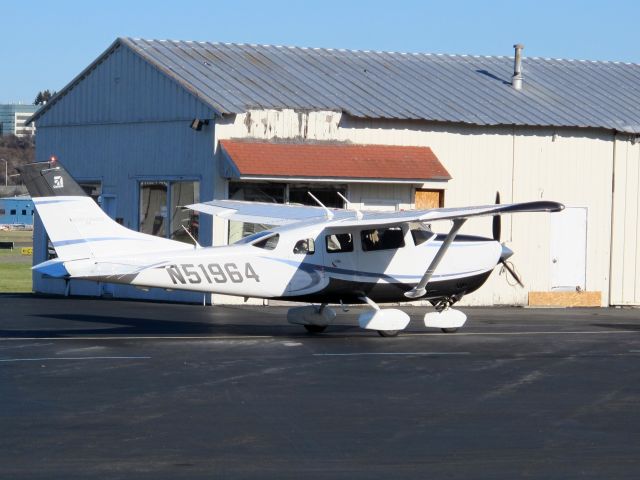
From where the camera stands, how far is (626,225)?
3130 cm

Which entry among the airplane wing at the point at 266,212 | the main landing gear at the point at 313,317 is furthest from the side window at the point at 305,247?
the airplane wing at the point at 266,212

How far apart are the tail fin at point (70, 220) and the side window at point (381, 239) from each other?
391 centimetres

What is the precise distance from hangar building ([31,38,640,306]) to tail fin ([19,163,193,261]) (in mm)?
8073

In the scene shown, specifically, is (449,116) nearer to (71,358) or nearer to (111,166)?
(111,166)

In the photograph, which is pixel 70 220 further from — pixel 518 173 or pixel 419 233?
pixel 518 173

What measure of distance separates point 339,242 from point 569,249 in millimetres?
12404

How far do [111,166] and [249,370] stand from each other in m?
16.0

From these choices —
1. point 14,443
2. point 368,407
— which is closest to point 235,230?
point 368,407

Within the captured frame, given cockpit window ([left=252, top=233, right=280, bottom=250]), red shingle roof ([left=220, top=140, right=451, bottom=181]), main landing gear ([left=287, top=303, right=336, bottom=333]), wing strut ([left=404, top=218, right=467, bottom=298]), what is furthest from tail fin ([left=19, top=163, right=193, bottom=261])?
red shingle roof ([left=220, top=140, right=451, bottom=181])

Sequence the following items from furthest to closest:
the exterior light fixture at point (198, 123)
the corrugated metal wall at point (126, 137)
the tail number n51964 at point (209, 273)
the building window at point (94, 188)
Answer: the building window at point (94, 188), the corrugated metal wall at point (126, 137), the exterior light fixture at point (198, 123), the tail number n51964 at point (209, 273)

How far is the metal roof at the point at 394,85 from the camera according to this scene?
28.6 metres

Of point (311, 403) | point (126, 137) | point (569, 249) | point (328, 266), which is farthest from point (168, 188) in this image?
point (311, 403)

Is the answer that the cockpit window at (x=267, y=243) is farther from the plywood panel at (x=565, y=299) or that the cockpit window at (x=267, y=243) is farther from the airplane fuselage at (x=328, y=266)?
the plywood panel at (x=565, y=299)

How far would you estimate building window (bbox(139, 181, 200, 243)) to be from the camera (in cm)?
2823
